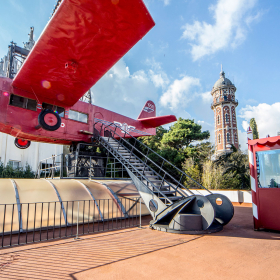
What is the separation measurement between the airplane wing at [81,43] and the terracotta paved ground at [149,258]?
5.93 meters

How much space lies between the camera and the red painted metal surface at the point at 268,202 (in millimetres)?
6199

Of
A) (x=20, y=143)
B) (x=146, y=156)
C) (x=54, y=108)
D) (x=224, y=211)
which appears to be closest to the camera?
(x=224, y=211)

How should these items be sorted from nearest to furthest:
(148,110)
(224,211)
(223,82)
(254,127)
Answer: (224,211) < (148,110) < (254,127) < (223,82)

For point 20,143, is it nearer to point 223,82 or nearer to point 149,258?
point 149,258

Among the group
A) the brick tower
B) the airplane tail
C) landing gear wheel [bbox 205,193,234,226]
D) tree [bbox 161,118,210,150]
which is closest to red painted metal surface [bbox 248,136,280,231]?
landing gear wheel [bbox 205,193,234,226]

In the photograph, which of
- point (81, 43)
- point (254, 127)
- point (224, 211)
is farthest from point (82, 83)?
point (254, 127)

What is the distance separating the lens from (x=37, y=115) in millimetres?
9562

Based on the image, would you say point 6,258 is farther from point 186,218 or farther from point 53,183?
point 186,218

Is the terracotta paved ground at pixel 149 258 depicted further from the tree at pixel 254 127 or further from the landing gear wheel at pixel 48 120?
the tree at pixel 254 127

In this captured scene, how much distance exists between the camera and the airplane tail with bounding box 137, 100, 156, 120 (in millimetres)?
19267

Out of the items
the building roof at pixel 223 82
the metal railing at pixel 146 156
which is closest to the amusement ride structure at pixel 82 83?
the metal railing at pixel 146 156

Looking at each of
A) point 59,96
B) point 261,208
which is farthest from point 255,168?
point 59,96

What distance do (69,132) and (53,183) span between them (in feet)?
11.4

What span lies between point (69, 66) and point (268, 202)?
814 cm
